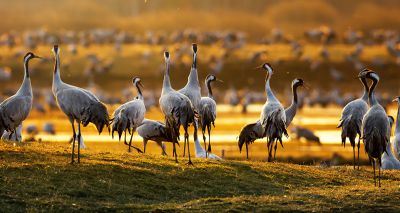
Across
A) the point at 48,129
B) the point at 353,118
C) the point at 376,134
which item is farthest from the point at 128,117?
the point at 48,129

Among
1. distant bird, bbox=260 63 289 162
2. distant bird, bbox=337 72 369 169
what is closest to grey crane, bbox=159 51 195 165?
distant bird, bbox=260 63 289 162

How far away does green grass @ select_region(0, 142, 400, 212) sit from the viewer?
14797mm

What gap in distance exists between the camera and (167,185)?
653 inches

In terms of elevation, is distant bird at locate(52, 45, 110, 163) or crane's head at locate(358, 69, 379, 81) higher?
crane's head at locate(358, 69, 379, 81)

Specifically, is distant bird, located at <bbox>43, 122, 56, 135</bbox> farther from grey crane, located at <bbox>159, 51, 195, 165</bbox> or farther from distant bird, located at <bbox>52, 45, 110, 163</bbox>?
distant bird, located at <bbox>52, 45, 110, 163</bbox>

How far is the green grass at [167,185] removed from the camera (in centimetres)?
1480

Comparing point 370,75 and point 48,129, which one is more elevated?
point 370,75

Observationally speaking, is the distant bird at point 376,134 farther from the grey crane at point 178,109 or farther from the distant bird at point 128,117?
the distant bird at point 128,117

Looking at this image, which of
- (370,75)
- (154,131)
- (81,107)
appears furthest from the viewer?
(154,131)

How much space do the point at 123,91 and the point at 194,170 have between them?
119 ft

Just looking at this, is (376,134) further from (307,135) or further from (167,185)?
(307,135)

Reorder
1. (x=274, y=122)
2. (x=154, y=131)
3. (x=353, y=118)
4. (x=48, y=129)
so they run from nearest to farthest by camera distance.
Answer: (x=274, y=122) → (x=353, y=118) → (x=154, y=131) → (x=48, y=129)

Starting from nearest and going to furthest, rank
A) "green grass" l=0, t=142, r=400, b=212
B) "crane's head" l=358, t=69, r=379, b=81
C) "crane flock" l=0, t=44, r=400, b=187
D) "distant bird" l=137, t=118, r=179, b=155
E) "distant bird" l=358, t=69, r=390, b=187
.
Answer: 1. "green grass" l=0, t=142, r=400, b=212
2. "distant bird" l=358, t=69, r=390, b=187
3. "crane flock" l=0, t=44, r=400, b=187
4. "crane's head" l=358, t=69, r=379, b=81
5. "distant bird" l=137, t=118, r=179, b=155

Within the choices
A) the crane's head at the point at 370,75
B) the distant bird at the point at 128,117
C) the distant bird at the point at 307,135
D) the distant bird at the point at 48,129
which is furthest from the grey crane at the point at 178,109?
the distant bird at the point at 48,129
